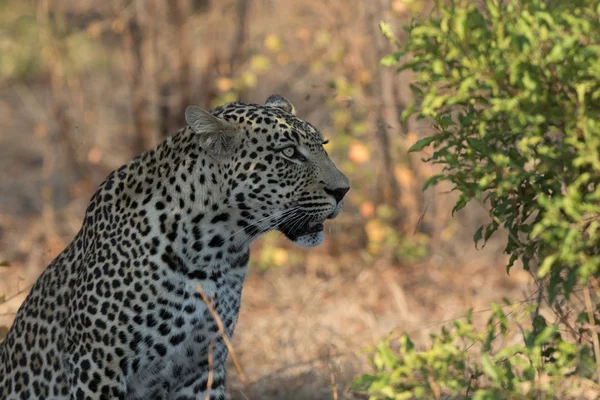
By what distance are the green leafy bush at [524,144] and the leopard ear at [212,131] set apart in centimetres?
95

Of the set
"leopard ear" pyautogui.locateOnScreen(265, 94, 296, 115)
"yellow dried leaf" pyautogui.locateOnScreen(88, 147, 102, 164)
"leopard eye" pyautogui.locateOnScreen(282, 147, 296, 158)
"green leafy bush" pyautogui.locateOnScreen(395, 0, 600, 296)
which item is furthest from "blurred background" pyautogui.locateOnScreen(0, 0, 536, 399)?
"green leafy bush" pyautogui.locateOnScreen(395, 0, 600, 296)

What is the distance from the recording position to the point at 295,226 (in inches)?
207

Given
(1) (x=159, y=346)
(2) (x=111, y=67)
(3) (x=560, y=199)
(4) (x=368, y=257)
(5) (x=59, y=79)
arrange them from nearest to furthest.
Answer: (3) (x=560, y=199), (1) (x=159, y=346), (4) (x=368, y=257), (5) (x=59, y=79), (2) (x=111, y=67)

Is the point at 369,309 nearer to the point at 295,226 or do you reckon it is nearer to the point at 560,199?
the point at 295,226

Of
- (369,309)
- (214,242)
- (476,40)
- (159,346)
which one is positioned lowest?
(369,309)

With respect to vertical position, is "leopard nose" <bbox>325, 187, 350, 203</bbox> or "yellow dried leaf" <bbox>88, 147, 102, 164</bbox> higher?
"yellow dried leaf" <bbox>88, 147, 102, 164</bbox>

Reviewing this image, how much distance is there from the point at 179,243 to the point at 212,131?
0.58m

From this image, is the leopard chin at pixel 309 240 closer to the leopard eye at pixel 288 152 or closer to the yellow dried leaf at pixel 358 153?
the leopard eye at pixel 288 152

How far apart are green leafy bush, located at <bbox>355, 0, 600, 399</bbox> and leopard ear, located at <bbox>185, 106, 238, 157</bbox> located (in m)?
0.95

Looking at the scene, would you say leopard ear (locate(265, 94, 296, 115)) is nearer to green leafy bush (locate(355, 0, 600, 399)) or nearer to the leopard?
the leopard

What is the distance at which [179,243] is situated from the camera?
5.06 m

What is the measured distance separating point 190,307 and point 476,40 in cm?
189

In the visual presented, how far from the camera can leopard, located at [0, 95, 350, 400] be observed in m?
5.01

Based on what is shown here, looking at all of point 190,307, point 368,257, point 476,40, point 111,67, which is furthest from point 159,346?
point 111,67
